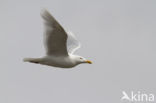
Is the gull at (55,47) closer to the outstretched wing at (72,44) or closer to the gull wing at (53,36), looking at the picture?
the gull wing at (53,36)

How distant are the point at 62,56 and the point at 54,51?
352 millimetres

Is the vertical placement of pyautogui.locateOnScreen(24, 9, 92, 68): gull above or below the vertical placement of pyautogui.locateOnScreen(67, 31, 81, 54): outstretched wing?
below

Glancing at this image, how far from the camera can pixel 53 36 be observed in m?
24.0

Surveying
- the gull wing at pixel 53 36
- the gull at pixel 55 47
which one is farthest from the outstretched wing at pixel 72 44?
the gull wing at pixel 53 36

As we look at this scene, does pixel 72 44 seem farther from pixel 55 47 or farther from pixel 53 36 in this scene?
pixel 53 36

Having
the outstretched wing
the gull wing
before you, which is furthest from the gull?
the outstretched wing

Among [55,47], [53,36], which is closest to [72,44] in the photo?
[55,47]

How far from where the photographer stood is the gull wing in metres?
23.4

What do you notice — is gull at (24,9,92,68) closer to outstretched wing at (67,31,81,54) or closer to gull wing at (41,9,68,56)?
gull wing at (41,9,68,56)

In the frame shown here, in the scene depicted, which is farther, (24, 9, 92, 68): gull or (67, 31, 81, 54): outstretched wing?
(67, 31, 81, 54): outstretched wing

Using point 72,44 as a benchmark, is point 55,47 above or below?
below

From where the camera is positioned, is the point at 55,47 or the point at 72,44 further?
the point at 72,44

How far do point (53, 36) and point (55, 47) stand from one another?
0.72 m

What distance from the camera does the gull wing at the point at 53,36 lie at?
23.4 m
